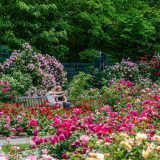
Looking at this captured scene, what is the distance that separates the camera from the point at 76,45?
2512 centimetres

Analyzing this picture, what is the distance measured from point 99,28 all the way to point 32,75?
5501 millimetres

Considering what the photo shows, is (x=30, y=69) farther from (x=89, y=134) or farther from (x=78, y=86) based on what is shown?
(x=89, y=134)

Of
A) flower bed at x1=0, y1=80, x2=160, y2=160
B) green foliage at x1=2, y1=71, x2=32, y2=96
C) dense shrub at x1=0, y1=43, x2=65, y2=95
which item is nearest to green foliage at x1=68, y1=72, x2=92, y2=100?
dense shrub at x1=0, y1=43, x2=65, y2=95

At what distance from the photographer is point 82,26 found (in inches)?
946

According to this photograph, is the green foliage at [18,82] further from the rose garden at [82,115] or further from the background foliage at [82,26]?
the background foliage at [82,26]

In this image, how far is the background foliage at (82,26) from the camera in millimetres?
20984

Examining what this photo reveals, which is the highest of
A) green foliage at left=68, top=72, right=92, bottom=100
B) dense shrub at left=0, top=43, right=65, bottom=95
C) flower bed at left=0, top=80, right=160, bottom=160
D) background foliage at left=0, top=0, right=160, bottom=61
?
background foliage at left=0, top=0, right=160, bottom=61

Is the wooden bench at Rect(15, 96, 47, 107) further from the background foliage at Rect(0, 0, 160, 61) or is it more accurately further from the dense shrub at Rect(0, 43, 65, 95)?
the background foliage at Rect(0, 0, 160, 61)

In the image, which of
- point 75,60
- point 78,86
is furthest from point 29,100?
point 75,60

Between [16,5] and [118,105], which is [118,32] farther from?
[118,105]

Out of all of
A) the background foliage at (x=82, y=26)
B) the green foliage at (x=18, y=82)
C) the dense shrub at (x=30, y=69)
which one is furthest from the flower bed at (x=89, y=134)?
the background foliage at (x=82, y=26)

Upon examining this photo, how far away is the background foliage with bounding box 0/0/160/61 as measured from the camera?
68.8 feet

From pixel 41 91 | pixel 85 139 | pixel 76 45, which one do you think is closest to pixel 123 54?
pixel 76 45

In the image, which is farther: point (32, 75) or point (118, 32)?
point (118, 32)
